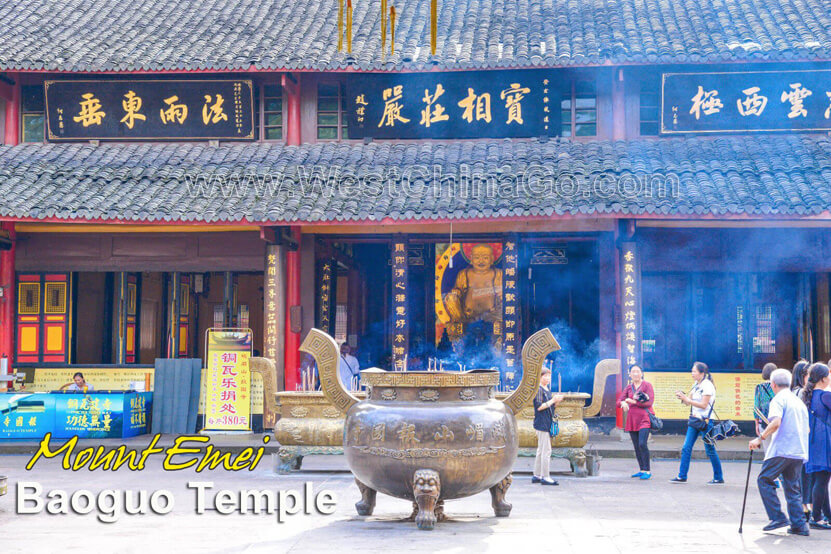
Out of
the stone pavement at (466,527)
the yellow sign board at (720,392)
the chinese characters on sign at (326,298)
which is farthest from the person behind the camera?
the chinese characters on sign at (326,298)

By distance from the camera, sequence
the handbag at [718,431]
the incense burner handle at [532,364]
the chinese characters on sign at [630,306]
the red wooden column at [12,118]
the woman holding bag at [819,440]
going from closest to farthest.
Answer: the woman holding bag at [819,440] → the incense burner handle at [532,364] → the handbag at [718,431] → the chinese characters on sign at [630,306] → the red wooden column at [12,118]

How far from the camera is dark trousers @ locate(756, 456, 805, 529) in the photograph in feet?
23.4

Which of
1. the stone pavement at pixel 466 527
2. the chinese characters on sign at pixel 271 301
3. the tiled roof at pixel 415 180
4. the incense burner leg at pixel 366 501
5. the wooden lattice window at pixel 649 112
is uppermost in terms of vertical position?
the wooden lattice window at pixel 649 112

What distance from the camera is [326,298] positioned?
1491cm

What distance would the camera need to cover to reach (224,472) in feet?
35.2

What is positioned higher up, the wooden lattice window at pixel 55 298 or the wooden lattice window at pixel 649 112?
the wooden lattice window at pixel 649 112

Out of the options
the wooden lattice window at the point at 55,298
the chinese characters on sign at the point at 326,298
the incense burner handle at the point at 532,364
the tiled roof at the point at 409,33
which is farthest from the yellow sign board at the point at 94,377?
the incense burner handle at the point at 532,364

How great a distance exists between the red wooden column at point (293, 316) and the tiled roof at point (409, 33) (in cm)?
290

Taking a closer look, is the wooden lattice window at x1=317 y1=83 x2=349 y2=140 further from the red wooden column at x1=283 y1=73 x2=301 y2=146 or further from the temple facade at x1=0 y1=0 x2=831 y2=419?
the red wooden column at x1=283 y1=73 x2=301 y2=146

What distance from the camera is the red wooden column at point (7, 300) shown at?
46.9 ft

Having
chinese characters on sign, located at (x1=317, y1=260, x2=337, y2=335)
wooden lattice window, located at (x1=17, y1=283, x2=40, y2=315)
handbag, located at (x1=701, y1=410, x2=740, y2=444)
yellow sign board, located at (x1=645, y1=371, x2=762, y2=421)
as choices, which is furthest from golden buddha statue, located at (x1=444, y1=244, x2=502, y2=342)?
wooden lattice window, located at (x1=17, y1=283, x2=40, y2=315)

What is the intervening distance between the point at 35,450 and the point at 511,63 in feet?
29.0

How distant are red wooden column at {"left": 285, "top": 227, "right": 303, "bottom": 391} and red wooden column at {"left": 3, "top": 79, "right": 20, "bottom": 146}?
203 inches

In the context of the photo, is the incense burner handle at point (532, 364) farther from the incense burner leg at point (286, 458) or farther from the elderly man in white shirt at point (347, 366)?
the elderly man in white shirt at point (347, 366)
